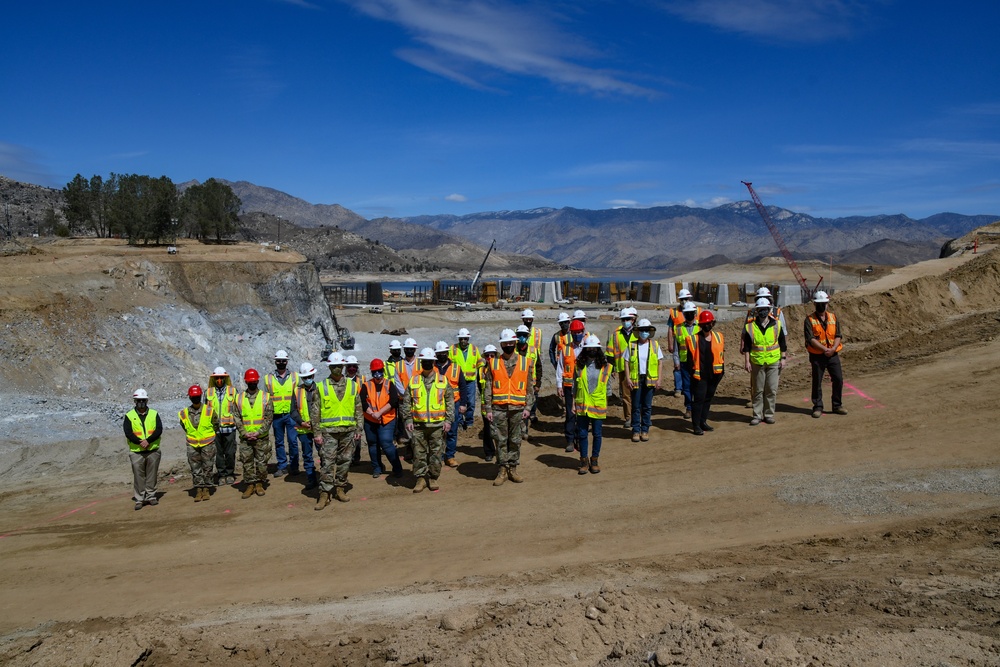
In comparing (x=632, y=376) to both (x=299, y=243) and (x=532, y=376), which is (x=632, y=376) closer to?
(x=532, y=376)

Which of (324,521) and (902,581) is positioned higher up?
(902,581)

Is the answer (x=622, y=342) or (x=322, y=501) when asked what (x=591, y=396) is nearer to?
(x=622, y=342)

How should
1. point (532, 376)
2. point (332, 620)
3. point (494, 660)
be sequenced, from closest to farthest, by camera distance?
1. point (494, 660)
2. point (332, 620)
3. point (532, 376)

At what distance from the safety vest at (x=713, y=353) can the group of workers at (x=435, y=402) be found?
25 millimetres

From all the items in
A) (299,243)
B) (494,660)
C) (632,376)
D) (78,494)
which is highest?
(299,243)

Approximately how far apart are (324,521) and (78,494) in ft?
17.3

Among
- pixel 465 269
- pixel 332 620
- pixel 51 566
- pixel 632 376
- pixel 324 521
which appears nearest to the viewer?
pixel 332 620

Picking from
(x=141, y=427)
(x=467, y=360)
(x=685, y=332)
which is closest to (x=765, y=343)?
(x=685, y=332)

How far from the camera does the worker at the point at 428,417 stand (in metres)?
9.95

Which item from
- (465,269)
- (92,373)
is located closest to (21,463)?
(92,373)

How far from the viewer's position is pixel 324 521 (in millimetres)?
9531

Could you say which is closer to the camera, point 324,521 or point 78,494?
point 324,521

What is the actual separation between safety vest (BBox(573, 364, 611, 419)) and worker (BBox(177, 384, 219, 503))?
18.2 feet

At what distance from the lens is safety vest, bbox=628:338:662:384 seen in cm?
1162
